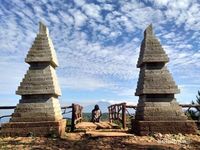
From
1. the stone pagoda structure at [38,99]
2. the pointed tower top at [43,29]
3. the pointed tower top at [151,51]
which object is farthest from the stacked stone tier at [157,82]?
the pointed tower top at [43,29]

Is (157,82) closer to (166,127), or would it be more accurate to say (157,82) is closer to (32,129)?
(166,127)

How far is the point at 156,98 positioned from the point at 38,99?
16.4 feet

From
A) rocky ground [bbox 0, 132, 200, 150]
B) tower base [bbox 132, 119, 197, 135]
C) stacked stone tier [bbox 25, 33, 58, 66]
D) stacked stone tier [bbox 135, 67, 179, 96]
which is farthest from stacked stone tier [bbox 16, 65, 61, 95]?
tower base [bbox 132, 119, 197, 135]

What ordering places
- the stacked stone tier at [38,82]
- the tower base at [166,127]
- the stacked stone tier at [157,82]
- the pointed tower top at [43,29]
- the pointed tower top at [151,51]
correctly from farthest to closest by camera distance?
the pointed tower top at [43,29] → the pointed tower top at [151,51] → the stacked stone tier at [157,82] → the stacked stone tier at [38,82] → the tower base at [166,127]

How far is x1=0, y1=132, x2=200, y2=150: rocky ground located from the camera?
12.3 m

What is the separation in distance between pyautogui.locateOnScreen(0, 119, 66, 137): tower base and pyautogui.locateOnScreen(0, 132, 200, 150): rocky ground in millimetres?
385

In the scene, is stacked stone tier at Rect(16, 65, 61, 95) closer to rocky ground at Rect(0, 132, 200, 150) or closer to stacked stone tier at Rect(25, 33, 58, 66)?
stacked stone tier at Rect(25, 33, 58, 66)

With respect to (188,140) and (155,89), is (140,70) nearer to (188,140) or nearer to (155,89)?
(155,89)

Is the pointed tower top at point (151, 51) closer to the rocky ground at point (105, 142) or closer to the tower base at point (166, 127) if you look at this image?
the tower base at point (166, 127)

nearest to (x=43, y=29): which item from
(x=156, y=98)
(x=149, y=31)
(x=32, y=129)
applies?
(x=32, y=129)

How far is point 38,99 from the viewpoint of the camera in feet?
48.9

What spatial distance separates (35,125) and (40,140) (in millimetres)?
1046

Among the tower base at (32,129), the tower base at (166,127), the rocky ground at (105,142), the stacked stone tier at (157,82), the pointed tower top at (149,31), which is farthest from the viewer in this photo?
the pointed tower top at (149,31)

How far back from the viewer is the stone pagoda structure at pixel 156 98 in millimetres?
14688
